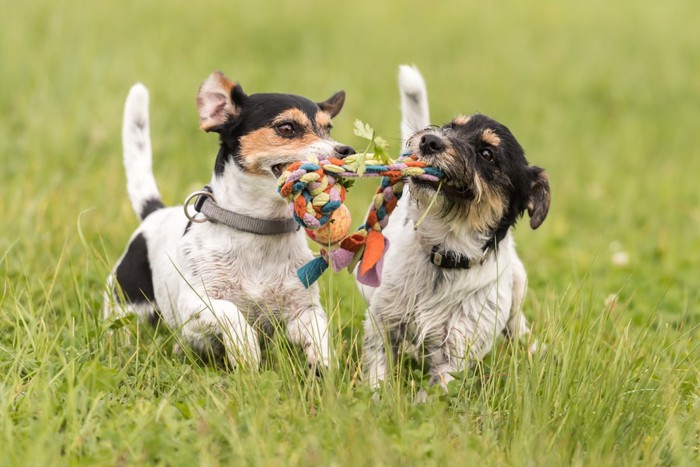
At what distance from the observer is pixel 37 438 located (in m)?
2.93

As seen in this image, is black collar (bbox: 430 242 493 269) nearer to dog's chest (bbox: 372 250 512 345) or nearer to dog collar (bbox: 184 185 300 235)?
dog's chest (bbox: 372 250 512 345)

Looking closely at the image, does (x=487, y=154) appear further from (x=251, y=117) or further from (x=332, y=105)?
(x=251, y=117)

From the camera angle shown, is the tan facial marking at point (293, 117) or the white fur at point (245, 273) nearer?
the white fur at point (245, 273)

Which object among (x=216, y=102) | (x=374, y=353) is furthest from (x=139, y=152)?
(x=374, y=353)

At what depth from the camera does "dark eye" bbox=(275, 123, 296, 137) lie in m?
4.11

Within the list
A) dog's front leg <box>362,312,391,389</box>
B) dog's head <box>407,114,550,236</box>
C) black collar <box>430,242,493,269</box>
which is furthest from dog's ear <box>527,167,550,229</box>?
dog's front leg <box>362,312,391,389</box>

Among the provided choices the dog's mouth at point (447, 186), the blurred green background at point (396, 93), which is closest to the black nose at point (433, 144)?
the dog's mouth at point (447, 186)

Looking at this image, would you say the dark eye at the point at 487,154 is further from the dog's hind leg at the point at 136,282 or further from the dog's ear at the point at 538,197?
the dog's hind leg at the point at 136,282

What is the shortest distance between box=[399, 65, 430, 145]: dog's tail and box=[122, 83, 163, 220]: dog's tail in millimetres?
1380

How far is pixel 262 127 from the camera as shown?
412cm

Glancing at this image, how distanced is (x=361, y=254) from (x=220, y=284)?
0.69 metres

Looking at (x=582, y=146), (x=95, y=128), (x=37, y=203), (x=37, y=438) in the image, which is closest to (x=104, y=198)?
(x=37, y=203)

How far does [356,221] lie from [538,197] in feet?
9.29

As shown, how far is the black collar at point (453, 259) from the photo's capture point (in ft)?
13.8
